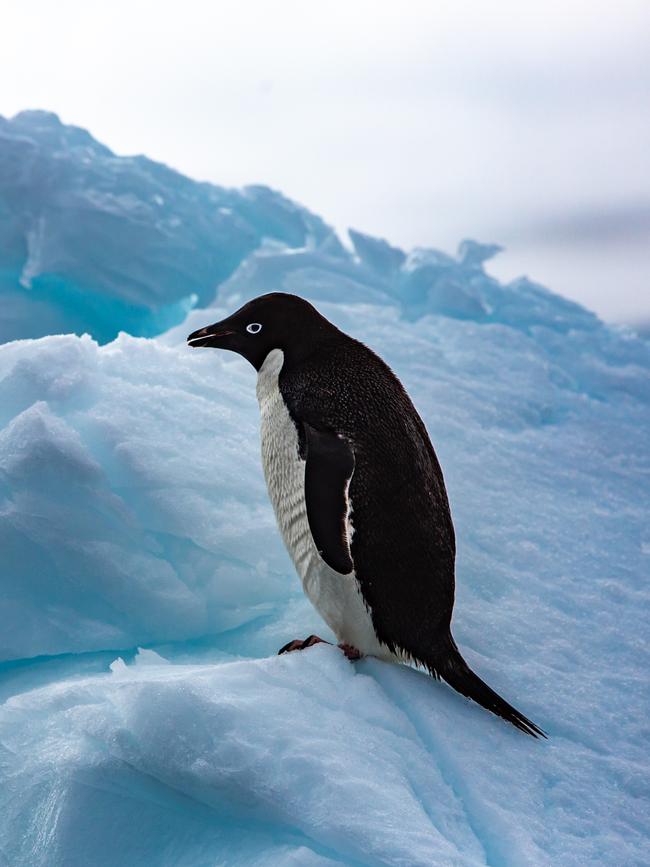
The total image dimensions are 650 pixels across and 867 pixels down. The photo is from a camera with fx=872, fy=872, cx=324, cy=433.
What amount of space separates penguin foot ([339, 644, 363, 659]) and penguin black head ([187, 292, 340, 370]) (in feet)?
1.91

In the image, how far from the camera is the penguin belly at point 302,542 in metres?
1.60

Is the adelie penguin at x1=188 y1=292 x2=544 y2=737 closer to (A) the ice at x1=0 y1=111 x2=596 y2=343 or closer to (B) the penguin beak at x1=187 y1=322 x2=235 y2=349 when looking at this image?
(B) the penguin beak at x1=187 y1=322 x2=235 y2=349

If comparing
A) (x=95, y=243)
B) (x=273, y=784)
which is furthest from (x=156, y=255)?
(x=273, y=784)

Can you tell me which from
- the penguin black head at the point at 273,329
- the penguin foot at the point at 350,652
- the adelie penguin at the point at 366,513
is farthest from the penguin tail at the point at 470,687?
the penguin black head at the point at 273,329

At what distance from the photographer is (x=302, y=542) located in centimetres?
164

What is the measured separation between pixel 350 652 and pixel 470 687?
0.23m

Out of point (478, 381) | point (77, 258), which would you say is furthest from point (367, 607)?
point (77, 258)

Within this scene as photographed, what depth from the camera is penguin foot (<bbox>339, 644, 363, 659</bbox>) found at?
64.3 inches

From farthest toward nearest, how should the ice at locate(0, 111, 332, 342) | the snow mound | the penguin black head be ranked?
the ice at locate(0, 111, 332, 342), the penguin black head, the snow mound

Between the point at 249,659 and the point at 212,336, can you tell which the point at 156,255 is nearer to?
the point at 212,336

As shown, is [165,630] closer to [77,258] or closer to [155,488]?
[155,488]

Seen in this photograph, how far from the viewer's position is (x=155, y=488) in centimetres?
212

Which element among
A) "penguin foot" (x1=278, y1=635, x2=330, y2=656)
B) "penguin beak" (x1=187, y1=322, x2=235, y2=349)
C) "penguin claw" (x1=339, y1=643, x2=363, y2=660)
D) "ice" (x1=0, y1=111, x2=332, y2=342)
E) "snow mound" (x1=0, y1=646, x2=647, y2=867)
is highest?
"ice" (x1=0, y1=111, x2=332, y2=342)

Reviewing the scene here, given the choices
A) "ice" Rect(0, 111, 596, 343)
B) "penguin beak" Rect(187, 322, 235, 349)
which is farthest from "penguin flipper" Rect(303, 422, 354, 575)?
"ice" Rect(0, 111, 596, 343)
